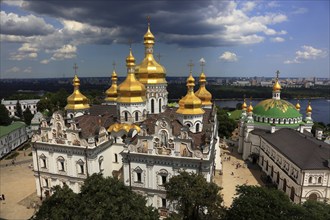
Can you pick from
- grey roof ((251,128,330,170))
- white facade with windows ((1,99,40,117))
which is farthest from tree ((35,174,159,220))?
white facade with windows ((1,99,40,117))

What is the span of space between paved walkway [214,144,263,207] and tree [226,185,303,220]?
9.32 m

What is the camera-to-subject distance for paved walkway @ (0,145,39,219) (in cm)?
2383

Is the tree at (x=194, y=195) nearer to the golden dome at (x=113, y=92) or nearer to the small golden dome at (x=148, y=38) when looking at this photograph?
the small golden dome at (x=148, y=38)

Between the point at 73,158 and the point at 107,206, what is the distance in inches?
444

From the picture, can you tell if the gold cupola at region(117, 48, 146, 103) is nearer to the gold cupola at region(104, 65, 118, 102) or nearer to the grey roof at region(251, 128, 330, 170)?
the gold cupola at region(104, 65, 118, 102)

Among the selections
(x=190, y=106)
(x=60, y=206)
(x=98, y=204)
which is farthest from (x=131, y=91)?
(x=60, y=206)

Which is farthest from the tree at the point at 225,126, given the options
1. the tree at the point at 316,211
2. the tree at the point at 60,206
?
the tree at the point at 60,206

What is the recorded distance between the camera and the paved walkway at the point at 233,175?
27866 millimetres

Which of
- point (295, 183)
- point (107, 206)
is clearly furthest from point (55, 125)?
point (295, 183)

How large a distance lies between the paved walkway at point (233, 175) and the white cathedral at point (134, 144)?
632 centimetres

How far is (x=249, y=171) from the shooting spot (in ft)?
111

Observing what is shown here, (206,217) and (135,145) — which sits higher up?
(135,145)

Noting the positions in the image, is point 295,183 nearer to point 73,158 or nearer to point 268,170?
point 268,170

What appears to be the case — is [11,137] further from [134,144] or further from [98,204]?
[98,204]
